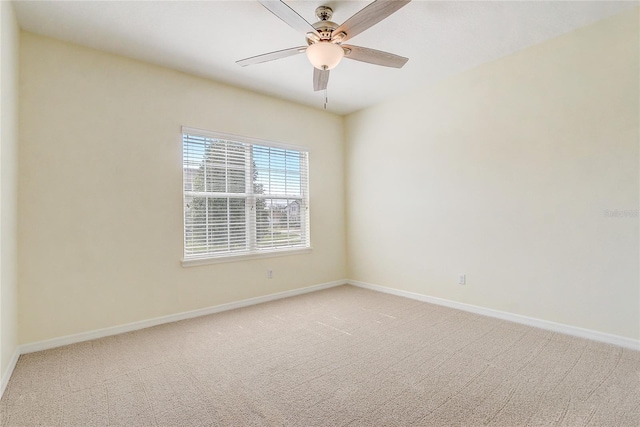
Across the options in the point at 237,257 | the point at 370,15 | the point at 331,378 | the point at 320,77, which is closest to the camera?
the point at 370,15

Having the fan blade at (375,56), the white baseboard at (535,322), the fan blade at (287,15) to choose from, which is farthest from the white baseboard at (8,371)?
the white baseboard at (535,322)

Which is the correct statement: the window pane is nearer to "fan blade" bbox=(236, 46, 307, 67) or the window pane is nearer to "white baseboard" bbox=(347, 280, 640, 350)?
"fan blade" bbox=(236, 46, 307, 67)

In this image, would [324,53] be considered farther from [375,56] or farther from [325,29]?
[375,56]

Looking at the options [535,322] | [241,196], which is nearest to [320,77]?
[241,196]

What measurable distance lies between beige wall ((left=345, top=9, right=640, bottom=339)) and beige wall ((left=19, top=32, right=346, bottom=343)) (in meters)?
2.18

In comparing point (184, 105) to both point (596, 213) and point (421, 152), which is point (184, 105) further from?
point (596, 213)

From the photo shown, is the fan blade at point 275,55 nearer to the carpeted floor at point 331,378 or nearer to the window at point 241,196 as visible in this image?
the window at point 241,196

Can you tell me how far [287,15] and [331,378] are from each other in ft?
8.00

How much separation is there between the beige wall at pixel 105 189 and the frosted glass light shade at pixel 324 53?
1760mm

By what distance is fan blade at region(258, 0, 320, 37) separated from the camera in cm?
191

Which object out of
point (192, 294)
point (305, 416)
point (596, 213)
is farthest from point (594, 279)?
point (192, 294)

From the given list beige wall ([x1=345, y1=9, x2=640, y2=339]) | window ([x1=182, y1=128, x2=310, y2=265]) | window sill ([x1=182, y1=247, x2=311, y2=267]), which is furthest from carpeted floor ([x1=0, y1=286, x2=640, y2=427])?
window ([x1=182, y1=128, x2=310, y2=265])

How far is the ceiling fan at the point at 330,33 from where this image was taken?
196 centimetres

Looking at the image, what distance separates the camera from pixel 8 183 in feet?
7.53
